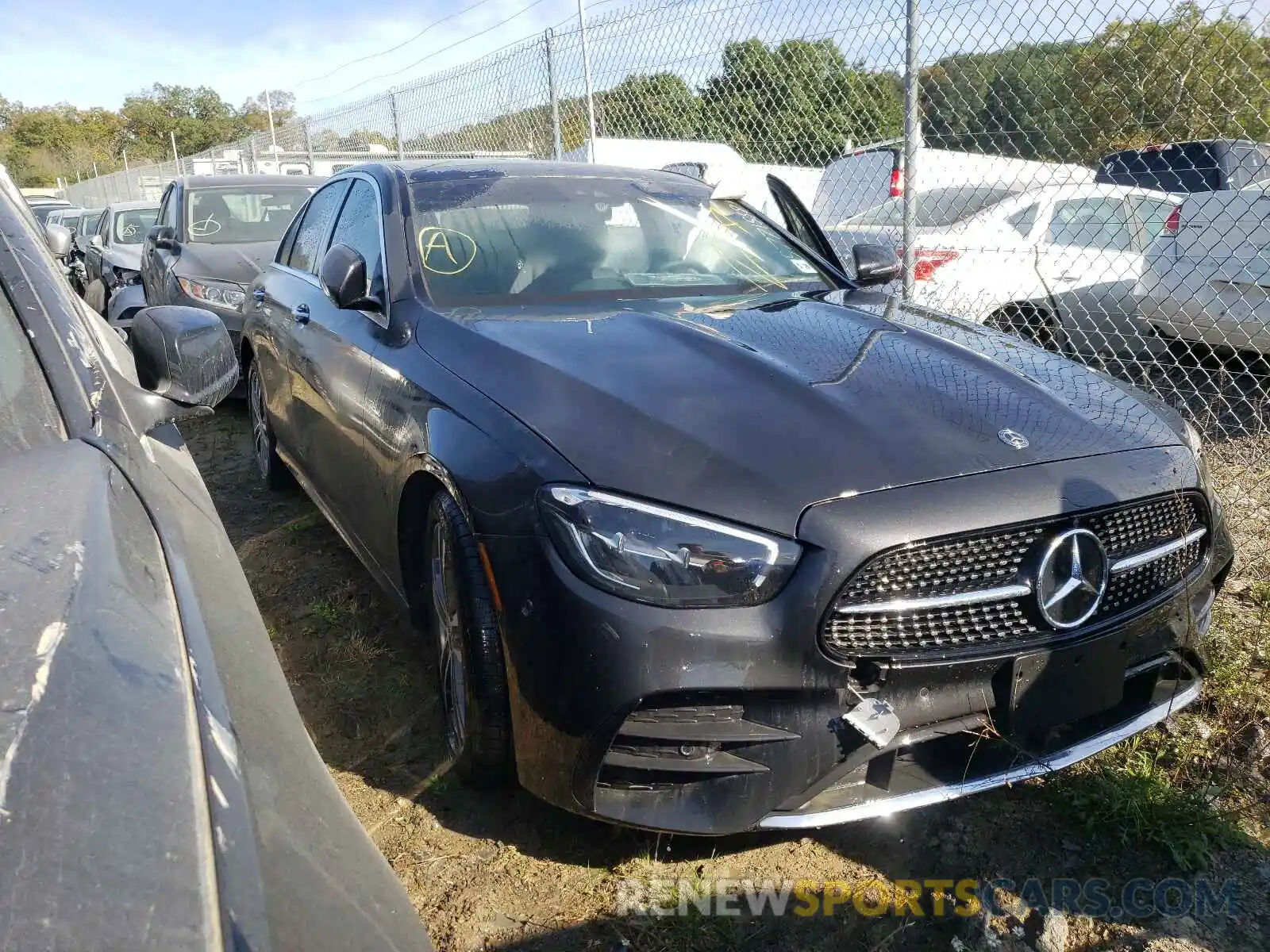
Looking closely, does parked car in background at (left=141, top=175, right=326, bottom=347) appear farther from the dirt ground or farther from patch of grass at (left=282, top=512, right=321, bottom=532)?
the dirt ground

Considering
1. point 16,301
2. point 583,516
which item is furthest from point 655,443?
point 16,301

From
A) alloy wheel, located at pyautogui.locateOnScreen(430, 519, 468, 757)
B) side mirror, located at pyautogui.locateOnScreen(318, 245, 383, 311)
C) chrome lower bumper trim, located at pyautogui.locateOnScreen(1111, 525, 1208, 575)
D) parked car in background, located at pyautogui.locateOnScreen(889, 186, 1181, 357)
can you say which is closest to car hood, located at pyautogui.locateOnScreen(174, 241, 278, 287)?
side mirror, located at pyautogui.locateOnScreen(318, 245, 383, 311)

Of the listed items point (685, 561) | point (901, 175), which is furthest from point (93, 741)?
point (901, 175)

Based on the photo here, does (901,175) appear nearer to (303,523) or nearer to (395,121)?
(303,523)

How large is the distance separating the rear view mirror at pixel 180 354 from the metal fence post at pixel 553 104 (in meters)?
6.47

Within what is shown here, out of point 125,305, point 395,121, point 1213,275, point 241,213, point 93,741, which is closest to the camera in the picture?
point 93,741

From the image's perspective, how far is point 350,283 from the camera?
10.2ft

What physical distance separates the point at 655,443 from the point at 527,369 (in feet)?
1.63

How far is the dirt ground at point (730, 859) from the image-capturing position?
2.08 meters

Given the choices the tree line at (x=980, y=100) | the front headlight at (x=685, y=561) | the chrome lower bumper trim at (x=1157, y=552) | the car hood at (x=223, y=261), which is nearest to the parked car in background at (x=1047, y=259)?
the tree line at (x=980, y=100)

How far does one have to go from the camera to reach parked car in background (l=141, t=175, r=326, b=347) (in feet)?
22.8

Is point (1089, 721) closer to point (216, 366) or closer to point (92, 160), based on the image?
point (216, 366)

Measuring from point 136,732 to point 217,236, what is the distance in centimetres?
766

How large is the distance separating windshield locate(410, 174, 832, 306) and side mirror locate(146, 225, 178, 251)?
5.01 metres
